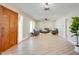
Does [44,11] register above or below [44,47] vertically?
above

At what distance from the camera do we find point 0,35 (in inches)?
83.7

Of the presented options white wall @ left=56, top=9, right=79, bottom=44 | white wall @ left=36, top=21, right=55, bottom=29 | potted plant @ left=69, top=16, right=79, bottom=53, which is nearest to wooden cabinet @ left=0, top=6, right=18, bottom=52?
white wall @ left=36, top=21, right=55, bottom=29

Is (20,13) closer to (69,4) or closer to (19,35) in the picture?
(19,35)

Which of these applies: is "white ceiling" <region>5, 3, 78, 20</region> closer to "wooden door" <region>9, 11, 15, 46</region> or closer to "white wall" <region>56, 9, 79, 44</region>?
"white wall" <region>56, 9, 79, 44</region>

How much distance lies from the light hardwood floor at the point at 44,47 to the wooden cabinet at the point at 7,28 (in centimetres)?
13

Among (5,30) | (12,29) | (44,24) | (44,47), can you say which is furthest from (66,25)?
(5,30)

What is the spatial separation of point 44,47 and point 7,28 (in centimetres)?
82

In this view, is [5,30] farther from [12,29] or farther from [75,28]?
[75,28]

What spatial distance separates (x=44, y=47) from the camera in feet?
7.74

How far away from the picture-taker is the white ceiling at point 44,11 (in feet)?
6.86
